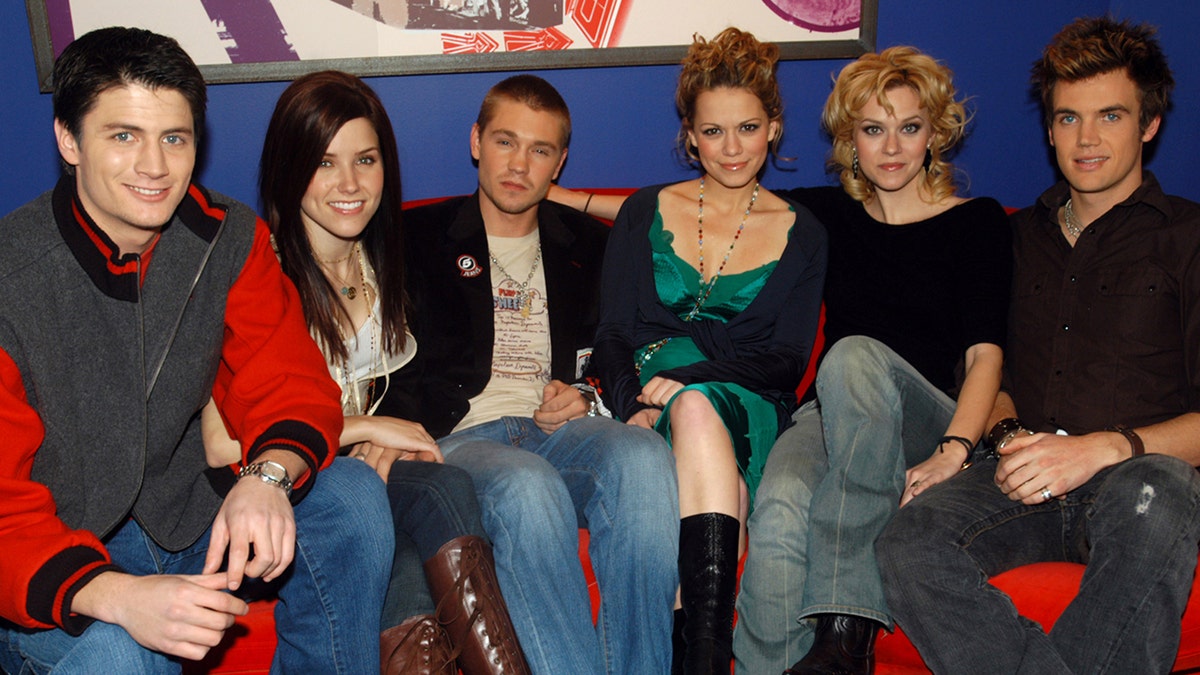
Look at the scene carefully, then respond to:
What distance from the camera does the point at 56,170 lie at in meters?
2.66

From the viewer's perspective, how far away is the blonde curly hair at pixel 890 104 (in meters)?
2.32

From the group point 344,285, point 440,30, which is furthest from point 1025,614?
point 440,30

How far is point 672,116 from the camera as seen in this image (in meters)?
2.89

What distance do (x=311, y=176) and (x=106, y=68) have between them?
22.2 inches

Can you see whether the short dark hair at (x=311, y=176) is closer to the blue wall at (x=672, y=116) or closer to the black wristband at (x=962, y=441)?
the blue wall at (x=672, y=116)

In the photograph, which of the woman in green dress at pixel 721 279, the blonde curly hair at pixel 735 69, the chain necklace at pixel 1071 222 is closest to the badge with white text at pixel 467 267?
the woman in green dress at pixel 721 279

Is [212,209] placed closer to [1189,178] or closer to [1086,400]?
[1086,400]

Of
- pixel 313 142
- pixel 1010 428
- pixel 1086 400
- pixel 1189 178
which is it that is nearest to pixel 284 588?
pixel 313 142

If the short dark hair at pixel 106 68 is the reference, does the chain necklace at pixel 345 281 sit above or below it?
below

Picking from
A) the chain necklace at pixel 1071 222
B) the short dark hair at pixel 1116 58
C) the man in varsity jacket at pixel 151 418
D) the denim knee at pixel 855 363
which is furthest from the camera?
the chain necklace at pixel 1071 222

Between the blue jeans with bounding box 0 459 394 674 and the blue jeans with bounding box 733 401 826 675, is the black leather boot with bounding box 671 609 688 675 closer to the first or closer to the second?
the blue jeans with bounding box 733 401 826 675

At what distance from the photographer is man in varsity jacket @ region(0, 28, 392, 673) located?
1.36 m

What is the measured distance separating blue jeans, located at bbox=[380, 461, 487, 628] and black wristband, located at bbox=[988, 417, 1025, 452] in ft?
3.51

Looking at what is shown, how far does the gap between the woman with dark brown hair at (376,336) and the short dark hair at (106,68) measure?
1.61 feet
